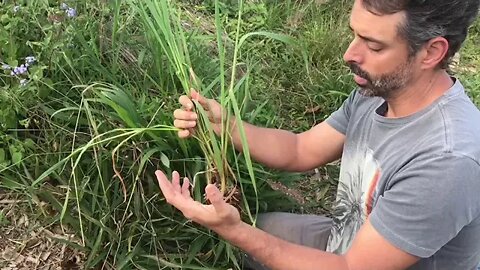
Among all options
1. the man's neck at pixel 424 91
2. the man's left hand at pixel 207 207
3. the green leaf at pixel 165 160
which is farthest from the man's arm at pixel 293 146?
the man's neck at pixel 424 91

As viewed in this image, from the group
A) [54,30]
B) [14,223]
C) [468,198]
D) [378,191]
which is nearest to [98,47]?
[54,30]

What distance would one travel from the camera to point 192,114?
2322mm

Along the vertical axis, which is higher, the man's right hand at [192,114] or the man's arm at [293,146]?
the man's right hand at [192,114]

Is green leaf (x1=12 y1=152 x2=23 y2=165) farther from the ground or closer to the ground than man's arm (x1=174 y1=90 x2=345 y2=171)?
farther from the ground

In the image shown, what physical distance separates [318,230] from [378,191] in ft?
2.03

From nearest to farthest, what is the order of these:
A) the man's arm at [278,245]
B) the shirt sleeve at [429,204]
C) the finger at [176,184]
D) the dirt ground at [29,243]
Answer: the shirt sleeve at [429,204] → the man's arm at [278,245] → the finger at [176,184] → the dirt ground at [29,243]

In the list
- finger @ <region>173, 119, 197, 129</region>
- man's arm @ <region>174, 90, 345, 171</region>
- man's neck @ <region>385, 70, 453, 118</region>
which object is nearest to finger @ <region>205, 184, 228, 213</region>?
finger @ <region>173, 119, 197, 129</region>

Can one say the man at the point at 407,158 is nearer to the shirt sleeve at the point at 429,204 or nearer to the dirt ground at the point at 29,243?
the shirt sleeve at the point at 429,204

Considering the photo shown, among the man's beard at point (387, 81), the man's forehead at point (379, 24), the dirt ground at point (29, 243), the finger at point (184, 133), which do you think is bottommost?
the dirt ground at point (29, 243)

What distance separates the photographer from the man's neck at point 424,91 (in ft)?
6.86

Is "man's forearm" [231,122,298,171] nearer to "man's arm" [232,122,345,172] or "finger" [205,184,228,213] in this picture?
"man's arm" [232,122,345,172]

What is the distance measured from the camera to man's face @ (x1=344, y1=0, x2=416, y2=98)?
2029 millimetres

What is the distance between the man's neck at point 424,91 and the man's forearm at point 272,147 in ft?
1.91

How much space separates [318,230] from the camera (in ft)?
9.12
